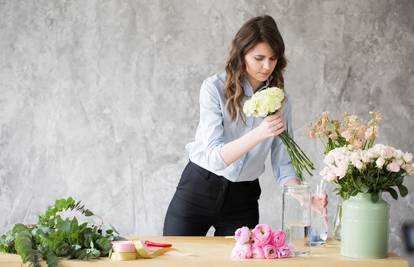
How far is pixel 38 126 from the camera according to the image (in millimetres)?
4406

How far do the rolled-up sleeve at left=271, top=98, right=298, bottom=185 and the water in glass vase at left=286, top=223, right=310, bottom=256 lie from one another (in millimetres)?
599

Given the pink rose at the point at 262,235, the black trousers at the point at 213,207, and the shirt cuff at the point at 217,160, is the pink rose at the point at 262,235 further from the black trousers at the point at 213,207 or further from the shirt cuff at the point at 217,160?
the black trousers at the point at 213,207

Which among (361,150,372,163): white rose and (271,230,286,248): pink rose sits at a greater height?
(361,150,372,163): white rose

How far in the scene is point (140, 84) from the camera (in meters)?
4.41

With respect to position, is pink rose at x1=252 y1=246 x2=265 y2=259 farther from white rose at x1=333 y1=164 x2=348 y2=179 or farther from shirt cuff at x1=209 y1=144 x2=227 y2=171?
shirt cuff at x1=209 y1=144 x2=227 y2=171

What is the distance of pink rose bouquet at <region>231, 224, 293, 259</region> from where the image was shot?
82.6 inches

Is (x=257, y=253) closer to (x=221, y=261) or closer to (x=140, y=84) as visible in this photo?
(x=221, y=261)

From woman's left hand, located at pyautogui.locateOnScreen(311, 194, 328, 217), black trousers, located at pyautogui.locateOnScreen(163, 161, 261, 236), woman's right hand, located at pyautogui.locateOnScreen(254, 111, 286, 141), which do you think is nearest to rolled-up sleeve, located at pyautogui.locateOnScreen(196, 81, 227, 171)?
black trousers, located at pyautogui.locateOnScreen(163, 161, 261, 236)

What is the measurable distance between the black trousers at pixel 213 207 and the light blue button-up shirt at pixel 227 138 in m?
0.05

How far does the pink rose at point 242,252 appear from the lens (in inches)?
82.5

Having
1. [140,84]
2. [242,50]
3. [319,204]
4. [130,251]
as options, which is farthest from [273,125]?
[140,84]

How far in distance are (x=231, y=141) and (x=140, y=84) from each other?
1.76 m

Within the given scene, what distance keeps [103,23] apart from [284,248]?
2.73 meters

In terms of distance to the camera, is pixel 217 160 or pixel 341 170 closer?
pixel 341 170
